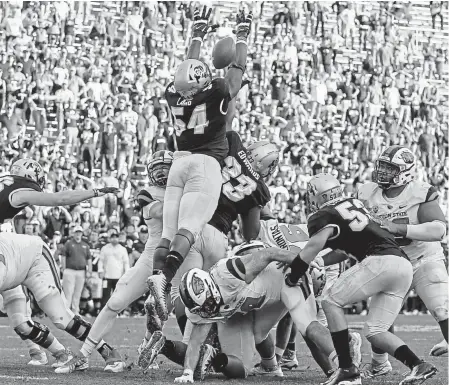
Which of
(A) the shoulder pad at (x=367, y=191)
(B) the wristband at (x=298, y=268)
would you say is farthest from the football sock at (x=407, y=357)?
(A) the shoulder pad at (x=367, y=191)

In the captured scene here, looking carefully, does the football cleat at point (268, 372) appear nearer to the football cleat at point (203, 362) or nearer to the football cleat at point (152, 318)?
the football cleat at point (203, 362)

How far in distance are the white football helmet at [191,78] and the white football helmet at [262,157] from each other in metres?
0.93

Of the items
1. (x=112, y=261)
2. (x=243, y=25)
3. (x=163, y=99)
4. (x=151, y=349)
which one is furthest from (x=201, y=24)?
(x=163, y=99)

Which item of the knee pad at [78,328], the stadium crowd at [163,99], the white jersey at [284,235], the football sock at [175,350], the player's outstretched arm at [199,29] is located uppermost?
the player's outstretched arm at [199,29]

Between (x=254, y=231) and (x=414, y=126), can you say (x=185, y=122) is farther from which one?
(x=414, y=126)

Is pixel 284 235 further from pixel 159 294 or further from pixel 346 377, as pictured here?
pixel 346 377

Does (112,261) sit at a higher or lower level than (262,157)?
lower

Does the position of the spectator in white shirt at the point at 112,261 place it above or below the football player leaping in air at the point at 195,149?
below

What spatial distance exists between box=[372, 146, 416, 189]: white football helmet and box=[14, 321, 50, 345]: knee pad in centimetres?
312

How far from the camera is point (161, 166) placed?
8953mm

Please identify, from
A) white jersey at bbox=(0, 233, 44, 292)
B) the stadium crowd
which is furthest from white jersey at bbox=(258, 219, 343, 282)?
the stadium crowd

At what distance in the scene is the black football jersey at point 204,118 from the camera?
27.6 ft

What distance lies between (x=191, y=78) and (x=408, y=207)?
2.14m

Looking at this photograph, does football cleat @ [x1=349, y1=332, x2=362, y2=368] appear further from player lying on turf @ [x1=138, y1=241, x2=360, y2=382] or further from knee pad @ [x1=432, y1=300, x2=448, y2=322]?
knee pad @ [x1=432, y1=300, x2=448, y2=322]
